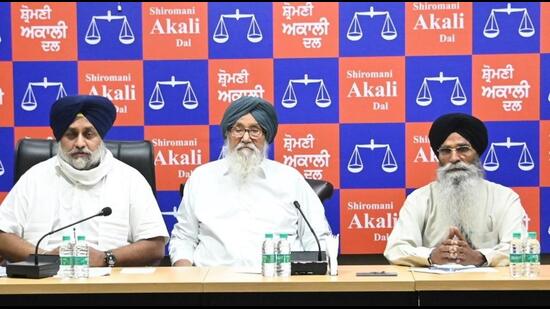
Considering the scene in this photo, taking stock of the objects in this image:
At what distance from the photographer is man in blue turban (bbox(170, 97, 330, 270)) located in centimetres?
431

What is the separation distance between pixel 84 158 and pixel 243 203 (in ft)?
2.90

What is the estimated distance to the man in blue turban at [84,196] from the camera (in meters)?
4.17

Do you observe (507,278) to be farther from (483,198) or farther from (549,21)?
(549,21)

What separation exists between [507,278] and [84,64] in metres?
3.23

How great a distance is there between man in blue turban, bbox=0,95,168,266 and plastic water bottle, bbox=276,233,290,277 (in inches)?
44.7

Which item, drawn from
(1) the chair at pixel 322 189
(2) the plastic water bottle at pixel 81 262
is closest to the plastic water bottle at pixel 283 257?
(2) the plastic water bottle at pixel 81 262

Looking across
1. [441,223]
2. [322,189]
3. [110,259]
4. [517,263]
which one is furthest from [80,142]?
[517,263]

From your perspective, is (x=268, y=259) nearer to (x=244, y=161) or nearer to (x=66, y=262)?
A: (x=66, y=262)

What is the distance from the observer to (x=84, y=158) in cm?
423

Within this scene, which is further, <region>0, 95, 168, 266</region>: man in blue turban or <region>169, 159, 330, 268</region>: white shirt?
<region>169, 159, 330, 268</region>: white shirt

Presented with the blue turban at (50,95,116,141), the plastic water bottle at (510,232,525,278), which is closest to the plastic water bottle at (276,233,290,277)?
the plastic water bottle at (510,232,525,278)

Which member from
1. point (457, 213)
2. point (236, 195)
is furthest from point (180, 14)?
point (457, 213)

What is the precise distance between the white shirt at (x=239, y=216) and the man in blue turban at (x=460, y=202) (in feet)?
1.67

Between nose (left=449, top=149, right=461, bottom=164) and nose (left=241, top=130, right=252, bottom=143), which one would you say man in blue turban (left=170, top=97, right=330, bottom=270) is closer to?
nose (left=241, top=130, right=252, bottom=143)
